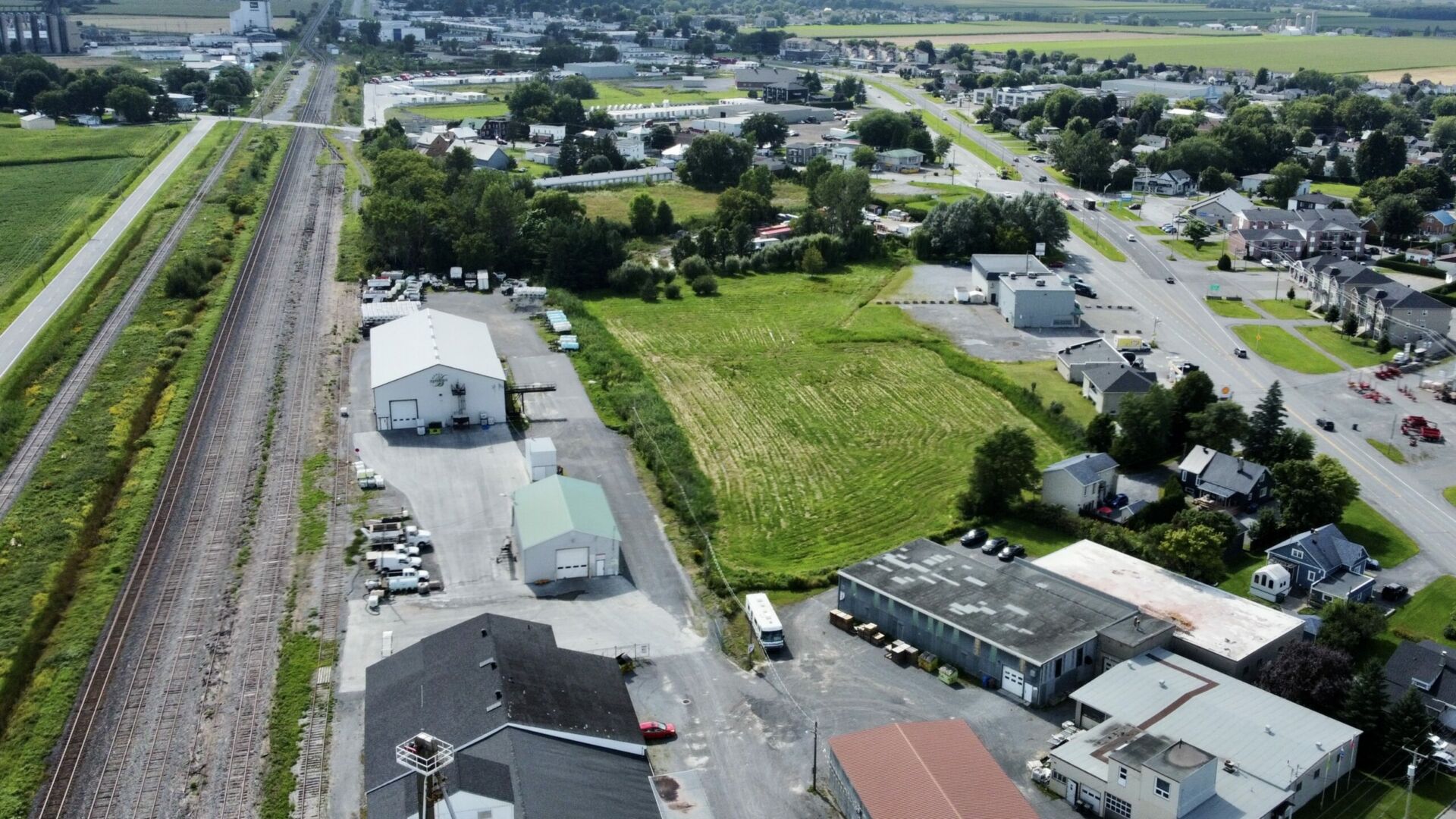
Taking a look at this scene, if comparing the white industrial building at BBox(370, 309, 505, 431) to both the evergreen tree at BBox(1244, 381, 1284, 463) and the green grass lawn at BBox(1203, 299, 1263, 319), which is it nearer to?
the evergreen tree at BBox(1244, 381, 1284, 463)

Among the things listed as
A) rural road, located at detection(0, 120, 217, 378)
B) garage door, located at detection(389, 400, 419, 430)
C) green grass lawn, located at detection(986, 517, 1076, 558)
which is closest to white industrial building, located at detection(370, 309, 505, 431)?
garage door, located at detection(389, 400, 419, 430)

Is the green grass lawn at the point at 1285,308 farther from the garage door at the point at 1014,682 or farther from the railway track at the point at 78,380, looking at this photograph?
the railway track at the point at 78,380

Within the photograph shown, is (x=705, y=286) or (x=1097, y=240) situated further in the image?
(x=1097, y=240)

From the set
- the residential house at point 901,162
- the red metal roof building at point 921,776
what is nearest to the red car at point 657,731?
the red metal roof building at point 921,776

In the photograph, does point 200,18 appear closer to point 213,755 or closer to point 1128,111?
point 1128,111

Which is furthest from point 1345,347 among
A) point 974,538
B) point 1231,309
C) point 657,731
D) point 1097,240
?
point 657,731

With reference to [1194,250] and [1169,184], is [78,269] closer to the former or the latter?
[1194,250]
